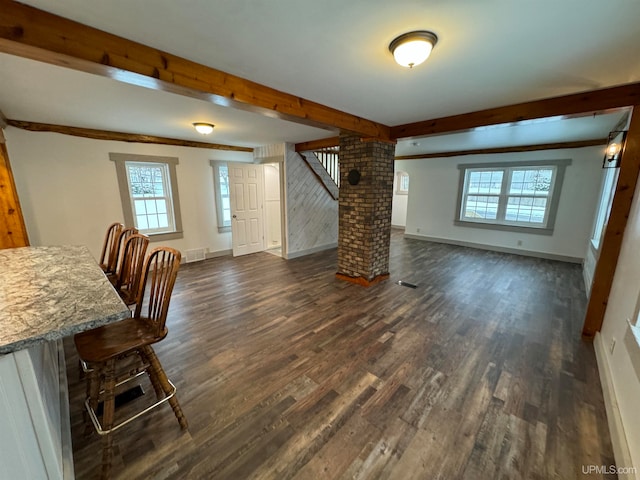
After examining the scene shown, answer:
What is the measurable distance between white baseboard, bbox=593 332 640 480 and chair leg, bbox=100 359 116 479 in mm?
2684

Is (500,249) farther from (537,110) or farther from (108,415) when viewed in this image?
(108,415)

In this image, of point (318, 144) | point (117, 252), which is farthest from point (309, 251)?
point (117, 252)

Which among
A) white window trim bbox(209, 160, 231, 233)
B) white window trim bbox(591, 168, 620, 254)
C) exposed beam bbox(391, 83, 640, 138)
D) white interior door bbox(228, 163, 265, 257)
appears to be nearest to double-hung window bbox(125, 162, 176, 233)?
white window trim bbox(209, 160, 231, 233)

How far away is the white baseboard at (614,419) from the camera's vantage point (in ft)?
4.44

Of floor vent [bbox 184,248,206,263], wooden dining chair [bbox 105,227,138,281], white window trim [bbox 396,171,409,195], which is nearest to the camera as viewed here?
wooden dining chair [bbox 105,227,138,281]

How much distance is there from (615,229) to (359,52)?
9.56 ft

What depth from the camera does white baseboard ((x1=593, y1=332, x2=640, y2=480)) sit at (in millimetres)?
1353

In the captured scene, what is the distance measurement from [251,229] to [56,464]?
15.9ft

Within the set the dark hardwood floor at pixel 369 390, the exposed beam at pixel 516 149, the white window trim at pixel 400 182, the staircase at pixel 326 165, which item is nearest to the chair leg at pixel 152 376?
the dark hardwood floor at pixel 369 390

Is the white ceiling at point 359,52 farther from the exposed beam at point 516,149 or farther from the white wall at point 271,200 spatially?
the exposed beam at point 516,149

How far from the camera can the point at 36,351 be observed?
1.18 meters

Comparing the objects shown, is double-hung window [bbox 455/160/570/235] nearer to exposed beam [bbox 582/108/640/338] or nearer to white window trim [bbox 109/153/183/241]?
exposed beam [bbox 582/108/640/338]

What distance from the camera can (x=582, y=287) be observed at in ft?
12.8

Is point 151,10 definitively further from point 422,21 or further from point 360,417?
point 360,417
